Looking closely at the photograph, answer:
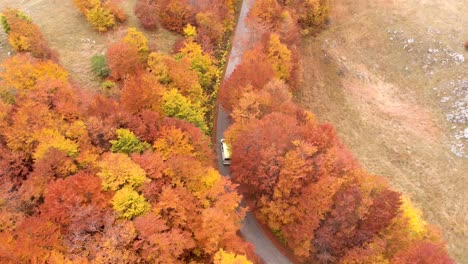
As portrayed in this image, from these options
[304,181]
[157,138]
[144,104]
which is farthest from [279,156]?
[144,104]

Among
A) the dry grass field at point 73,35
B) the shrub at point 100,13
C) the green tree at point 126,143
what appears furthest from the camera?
the shrub at point 100,13

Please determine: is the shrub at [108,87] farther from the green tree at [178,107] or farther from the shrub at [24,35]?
the shrub at [24,35]

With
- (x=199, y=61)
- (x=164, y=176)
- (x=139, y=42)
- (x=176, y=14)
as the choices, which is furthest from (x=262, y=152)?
(x=176, y=14)

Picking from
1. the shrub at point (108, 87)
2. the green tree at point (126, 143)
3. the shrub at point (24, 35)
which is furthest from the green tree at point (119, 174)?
the shrub at point (24, 35)

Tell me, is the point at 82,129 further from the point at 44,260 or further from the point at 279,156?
the point at 279,156

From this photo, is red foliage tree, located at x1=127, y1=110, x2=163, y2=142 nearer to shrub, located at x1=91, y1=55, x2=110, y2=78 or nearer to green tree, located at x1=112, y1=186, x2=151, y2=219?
green tree, located at x1=112, y1=186, x2=151, y2=219

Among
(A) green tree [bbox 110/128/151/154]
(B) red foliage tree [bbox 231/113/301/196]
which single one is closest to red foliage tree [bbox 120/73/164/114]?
(A) green tree [bbox 110/128/151/154]
